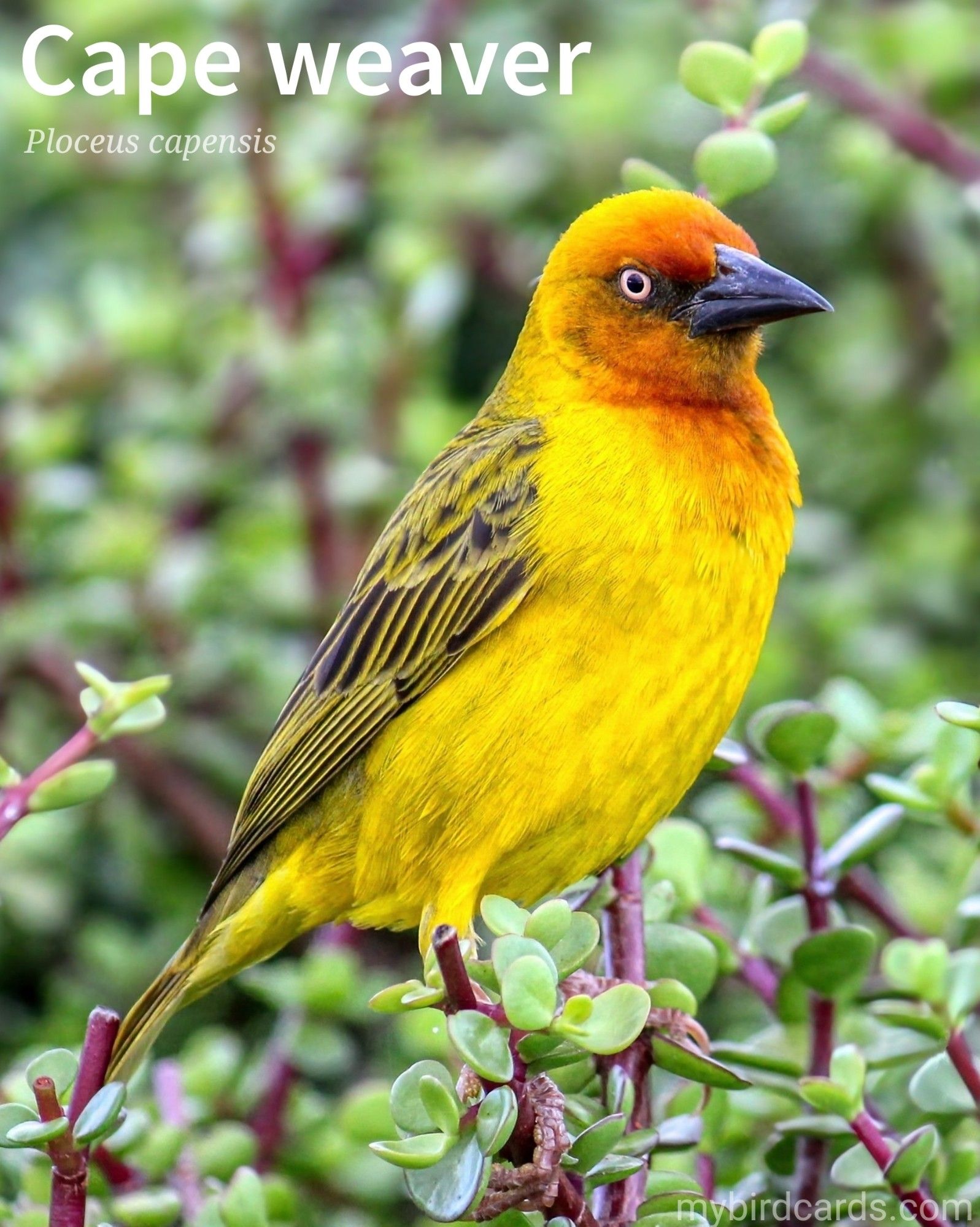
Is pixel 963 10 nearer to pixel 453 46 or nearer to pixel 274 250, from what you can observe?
pixel 453 46

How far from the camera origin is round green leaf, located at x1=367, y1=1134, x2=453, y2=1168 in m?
1.76

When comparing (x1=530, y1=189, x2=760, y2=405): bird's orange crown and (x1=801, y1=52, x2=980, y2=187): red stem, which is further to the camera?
(x1=801, y1=52, x2=980, y2=187): red stem

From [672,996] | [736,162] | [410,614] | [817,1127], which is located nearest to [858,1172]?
[817,1127]

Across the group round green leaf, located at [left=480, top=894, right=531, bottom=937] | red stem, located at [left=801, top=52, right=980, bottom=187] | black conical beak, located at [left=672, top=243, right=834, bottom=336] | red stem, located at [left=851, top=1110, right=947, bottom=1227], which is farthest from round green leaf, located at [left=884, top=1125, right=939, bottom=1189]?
red stem, located at [left=801, top=52, right=980, bottom=187]

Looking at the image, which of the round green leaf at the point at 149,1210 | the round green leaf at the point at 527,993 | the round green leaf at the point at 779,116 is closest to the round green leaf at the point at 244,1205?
the round green leaf at the point at 149,1210

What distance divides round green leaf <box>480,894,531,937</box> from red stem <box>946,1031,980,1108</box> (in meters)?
0.53

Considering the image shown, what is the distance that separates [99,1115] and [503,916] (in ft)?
1.57

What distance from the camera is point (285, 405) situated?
12.0 feet

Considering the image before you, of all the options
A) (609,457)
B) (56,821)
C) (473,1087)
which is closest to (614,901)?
(473,1087)

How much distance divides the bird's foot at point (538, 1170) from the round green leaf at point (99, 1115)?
16.0 inches

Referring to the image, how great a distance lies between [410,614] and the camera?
2.98 m

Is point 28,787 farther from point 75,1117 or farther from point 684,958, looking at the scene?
point 684,958

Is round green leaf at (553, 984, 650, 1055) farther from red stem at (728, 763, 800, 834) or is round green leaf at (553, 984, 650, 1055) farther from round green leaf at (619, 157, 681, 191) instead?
round green leaf at (619, 157, 681, 191)

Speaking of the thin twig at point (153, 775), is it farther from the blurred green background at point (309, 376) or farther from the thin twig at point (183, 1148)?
the thin twig at point (183, 1148)
